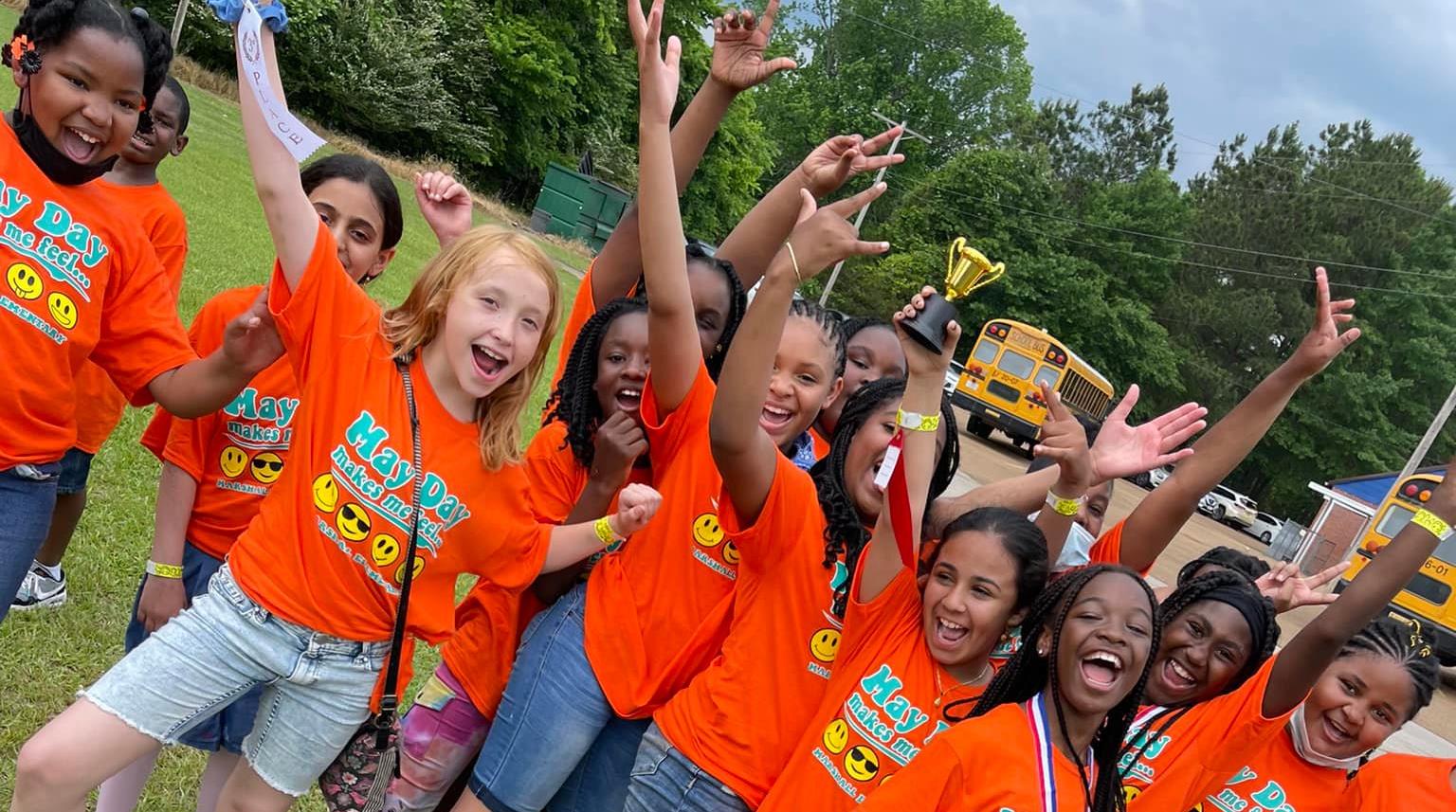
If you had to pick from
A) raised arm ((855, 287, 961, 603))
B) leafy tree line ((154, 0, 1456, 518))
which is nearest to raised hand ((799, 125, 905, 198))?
raised arm ((855, 287, 961, 603))

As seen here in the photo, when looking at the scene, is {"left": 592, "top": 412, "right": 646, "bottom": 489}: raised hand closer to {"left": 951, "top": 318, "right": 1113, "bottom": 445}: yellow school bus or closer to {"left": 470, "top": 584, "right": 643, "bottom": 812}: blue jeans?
{"left": 470, "top": 584, "right": 643, "bottom": 812}: blue jeans

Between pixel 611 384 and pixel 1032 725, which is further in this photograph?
pixel 611 384

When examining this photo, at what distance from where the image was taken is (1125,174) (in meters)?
54.2

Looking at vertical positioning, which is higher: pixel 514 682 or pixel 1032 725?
pixel 1032 725

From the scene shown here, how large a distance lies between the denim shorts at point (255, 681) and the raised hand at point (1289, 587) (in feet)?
8.47

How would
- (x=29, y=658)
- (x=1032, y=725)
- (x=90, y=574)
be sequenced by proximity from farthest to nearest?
1. (x=90, y=574)
2. (x=29, y=658)
3. (x=1032, y=725)

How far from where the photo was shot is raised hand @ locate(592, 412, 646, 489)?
8.91 ft

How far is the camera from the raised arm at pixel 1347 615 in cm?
275

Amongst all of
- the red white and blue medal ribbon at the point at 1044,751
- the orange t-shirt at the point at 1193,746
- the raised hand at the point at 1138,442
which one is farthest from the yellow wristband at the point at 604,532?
the orange t-shirt at the point at 1193,746

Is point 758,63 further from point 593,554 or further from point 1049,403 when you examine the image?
point 593,554

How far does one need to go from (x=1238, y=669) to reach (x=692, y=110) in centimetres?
229

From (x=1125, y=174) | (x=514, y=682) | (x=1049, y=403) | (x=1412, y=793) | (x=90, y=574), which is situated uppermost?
(x=1125, y=174)

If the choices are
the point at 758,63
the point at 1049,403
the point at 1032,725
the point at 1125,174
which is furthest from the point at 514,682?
the point at 1125,174

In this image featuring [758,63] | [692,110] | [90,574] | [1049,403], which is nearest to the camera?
[1049,403]
